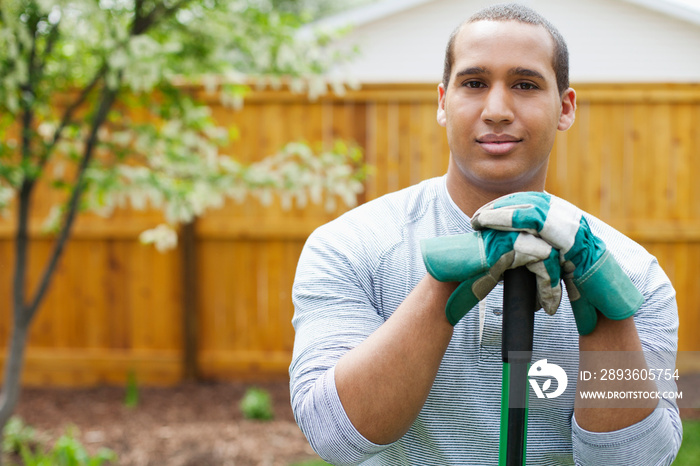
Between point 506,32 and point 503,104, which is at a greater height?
point 506,32

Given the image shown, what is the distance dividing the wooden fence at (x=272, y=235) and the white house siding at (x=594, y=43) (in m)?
4.52

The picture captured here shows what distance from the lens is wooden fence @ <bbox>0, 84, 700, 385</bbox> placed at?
17.2ft

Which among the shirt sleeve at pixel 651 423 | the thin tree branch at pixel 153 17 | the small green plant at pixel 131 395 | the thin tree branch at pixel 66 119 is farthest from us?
the small green plant at pixel 131 395

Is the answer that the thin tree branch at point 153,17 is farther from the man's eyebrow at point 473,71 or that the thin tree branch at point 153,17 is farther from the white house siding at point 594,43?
the white house siding at point 594,43

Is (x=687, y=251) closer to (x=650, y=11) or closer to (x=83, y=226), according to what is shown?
(x=83, y=226)

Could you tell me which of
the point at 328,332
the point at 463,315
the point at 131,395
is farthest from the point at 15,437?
the point at 463,315

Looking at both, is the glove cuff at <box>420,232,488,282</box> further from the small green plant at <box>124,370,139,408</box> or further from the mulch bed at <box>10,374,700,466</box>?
the small green plant at <box>124,370,139,408</box>

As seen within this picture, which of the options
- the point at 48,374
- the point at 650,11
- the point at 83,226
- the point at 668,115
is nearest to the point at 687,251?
the point at 668,115

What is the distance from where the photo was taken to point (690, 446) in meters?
4.04

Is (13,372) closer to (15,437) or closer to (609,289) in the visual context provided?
(15,437)

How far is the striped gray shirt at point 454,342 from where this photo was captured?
4.52 feet

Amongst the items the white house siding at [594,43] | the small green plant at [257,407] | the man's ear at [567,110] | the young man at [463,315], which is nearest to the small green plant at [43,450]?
the small green plant at [257,407]

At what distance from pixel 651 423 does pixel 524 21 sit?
88cm

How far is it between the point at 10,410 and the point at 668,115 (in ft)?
16.1
